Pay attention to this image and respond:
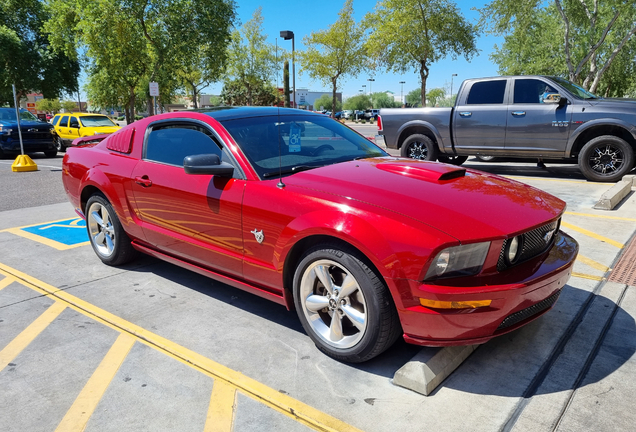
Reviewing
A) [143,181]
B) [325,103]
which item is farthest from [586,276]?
[325,103]

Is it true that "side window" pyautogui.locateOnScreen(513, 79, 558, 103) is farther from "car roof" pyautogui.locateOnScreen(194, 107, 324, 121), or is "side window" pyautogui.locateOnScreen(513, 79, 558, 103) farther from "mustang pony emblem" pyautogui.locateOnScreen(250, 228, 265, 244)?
"mustang pony emblem" pyautogui.locateOnScreen(250, 228, 265, 244)

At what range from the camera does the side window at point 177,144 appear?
364cm

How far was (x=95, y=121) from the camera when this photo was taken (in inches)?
756

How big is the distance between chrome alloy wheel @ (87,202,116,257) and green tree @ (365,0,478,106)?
24.0 metres

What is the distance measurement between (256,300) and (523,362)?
205 cm

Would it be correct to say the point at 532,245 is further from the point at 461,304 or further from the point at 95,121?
the point at 95,121

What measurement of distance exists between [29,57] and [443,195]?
34.6 metres

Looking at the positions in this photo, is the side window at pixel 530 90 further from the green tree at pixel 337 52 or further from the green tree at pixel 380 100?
the green tree at pixel 380 100

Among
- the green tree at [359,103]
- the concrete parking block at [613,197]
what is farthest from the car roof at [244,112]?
the green tree at [359,103]

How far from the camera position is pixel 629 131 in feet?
27.1

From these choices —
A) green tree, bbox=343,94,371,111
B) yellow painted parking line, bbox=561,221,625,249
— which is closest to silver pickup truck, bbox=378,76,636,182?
yellow painted parking line, bbox=561,221,625,249

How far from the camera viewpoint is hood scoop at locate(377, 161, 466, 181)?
10.3 feet

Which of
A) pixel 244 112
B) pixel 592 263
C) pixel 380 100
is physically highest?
pixel 380 100

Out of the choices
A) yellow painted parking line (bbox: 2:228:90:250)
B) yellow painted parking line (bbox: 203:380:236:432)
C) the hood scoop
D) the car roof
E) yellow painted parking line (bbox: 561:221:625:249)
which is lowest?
yellow painted parking line (bbox: 203:380:236:432)
